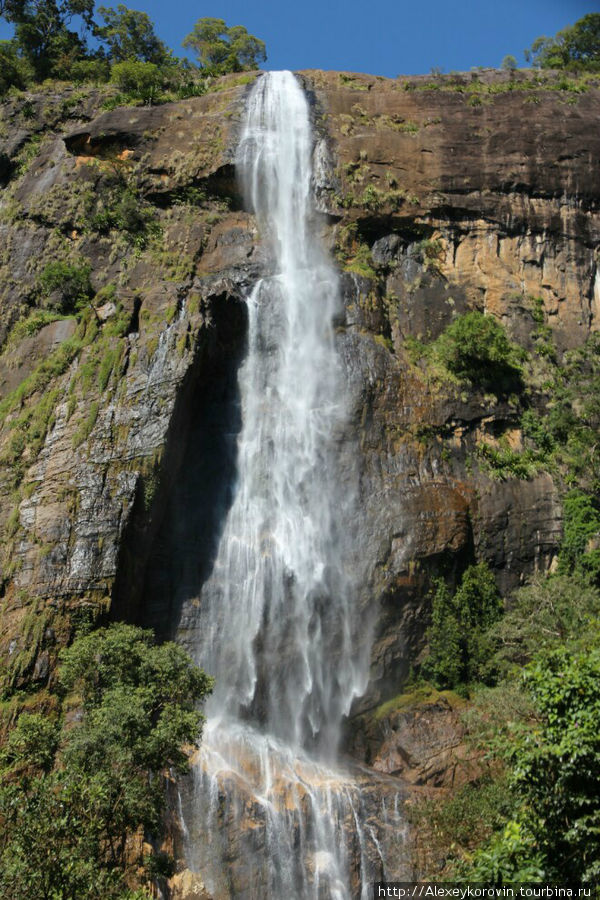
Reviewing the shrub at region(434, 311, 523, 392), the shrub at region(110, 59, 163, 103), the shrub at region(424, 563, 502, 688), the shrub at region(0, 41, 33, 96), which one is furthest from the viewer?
the shrub at region(0, 41, 33, 96)

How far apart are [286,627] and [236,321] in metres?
11.8

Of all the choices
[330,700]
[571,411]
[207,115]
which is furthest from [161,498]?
[207,115]

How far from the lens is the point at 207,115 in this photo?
38031 millimetres

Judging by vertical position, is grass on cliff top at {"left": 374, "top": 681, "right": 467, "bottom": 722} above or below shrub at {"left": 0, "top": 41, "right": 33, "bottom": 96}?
below

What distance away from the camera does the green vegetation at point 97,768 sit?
39.5ft

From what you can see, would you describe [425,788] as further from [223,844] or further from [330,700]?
[223,844]

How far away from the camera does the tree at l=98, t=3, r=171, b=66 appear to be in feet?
156

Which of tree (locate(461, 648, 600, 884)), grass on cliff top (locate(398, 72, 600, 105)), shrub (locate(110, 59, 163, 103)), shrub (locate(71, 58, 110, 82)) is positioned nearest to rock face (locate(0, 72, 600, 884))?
grass on cliff top (locate(398, 72, 600, 105))

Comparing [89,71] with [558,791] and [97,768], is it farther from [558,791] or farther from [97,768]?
[558,791]

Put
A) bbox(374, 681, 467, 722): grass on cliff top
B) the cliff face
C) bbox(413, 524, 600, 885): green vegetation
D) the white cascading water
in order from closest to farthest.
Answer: bbox(413, 524, 600, 885): green vegetation < the white cascading water < the cliff face < bbox(374, 681, 467, 722): grass on cliff top

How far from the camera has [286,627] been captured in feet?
80.7

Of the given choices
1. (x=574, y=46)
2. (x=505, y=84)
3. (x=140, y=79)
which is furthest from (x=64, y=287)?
(x=574, y=46)

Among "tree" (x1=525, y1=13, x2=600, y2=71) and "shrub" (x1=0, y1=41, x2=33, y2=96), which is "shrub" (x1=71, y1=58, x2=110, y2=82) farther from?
"tree" (x1=525, y1=13, x2=600, y2=71)

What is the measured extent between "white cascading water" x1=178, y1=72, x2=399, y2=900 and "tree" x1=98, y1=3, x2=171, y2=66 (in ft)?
61.8
